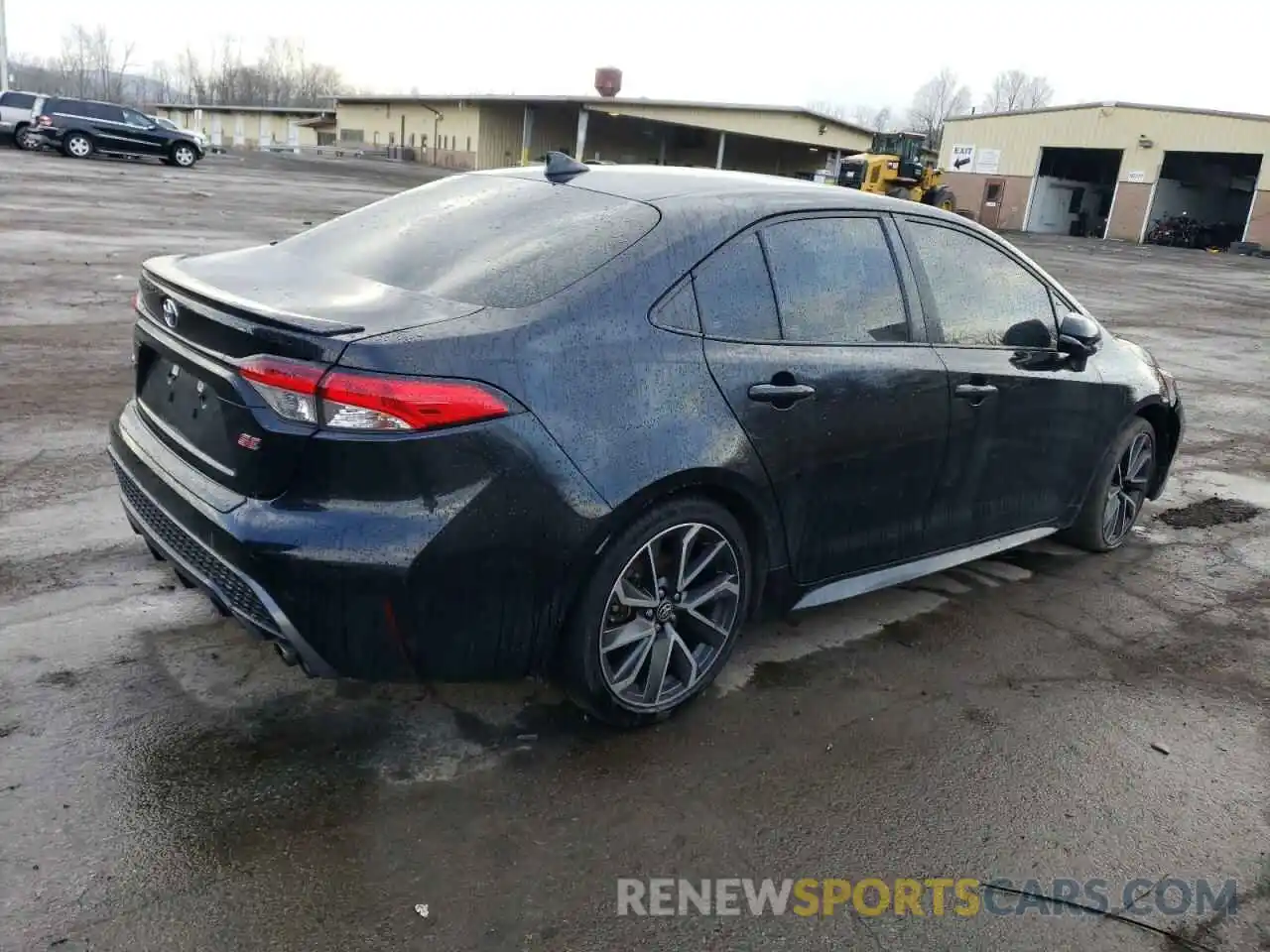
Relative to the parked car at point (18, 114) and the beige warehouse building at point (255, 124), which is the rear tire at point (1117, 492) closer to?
the parked car at point (18, 114)

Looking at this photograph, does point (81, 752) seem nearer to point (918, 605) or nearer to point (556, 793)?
point (556, 793)

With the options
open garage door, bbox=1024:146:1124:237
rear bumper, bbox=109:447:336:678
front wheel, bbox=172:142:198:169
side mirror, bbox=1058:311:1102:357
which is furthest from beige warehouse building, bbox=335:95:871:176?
rear bumper, bbox=109:447:336:678

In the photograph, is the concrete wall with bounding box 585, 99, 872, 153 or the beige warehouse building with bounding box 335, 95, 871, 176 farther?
the beige warehouse building with bounding box 335, 95, 871, 176

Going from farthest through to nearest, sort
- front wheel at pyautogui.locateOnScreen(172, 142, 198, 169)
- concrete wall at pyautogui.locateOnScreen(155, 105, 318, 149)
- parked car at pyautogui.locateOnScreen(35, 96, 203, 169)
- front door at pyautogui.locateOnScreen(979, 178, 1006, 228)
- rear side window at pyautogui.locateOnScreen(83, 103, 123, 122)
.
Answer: concrete wall at pyautogui.locateOnScreen(155, 105, 318, 149) → front door at pyautogui.locateOnScreen(979, 178, 1006, 228) → front wheel at pyautogui.locateOnScreen(172, 142, 198, 169) → rear side window at pyautogui.locateOnScreen(83, 103, 123, 122) → parked car at pyautogui.locateOnScreen(35, 96, 203, 169)

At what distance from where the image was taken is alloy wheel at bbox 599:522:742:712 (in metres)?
3.11

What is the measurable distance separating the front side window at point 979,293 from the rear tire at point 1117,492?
90 centimetres

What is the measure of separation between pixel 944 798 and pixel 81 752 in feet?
8.35

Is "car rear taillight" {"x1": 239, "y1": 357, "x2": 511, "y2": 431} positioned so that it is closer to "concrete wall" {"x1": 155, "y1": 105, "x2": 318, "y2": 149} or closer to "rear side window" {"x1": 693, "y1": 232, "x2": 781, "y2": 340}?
"rear side window" {"x1": 693, "y1": 232, "x2": 781, "y2": 340}

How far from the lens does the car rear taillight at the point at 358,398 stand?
2572 millimetres

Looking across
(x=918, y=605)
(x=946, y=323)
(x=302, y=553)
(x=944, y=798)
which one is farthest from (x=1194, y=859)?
(x=302, y=553)

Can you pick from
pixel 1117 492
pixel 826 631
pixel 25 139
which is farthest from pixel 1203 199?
pixel 826 631

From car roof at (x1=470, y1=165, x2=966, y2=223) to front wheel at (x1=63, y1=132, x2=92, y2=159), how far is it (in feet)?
117

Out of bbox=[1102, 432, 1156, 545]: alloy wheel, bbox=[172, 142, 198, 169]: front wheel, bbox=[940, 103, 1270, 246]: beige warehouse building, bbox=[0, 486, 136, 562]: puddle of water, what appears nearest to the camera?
bbox=[0, 486, 136, 562]: puddle of water

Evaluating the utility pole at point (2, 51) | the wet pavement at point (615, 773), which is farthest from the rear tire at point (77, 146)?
the wet pavement at point (615, 773)
